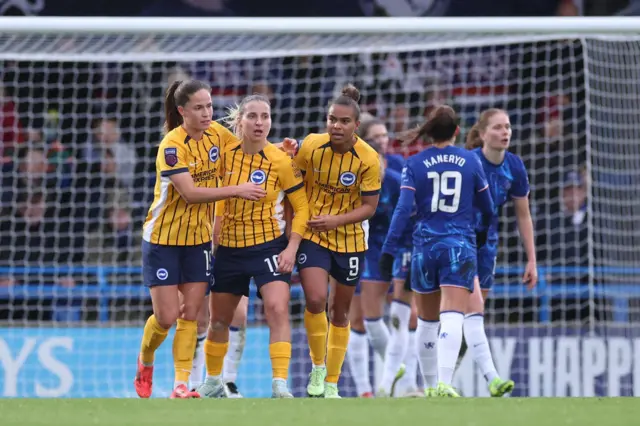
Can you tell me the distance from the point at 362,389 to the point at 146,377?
2.21 meters

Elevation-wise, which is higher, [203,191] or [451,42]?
[451,42]

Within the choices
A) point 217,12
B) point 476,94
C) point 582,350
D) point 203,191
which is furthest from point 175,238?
point 217,12

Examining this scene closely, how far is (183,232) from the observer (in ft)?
23.2

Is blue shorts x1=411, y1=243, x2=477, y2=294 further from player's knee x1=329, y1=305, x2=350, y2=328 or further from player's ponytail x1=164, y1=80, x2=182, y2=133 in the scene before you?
player's ponytail x1=164, y1=80, x2=182, y2=133

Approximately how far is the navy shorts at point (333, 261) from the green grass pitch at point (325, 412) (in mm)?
1092

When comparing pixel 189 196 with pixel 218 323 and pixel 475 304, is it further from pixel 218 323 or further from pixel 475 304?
pixel 475 304

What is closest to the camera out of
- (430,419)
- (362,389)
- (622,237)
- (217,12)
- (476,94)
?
(430,419)

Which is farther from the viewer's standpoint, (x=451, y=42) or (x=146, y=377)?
(x=451, y=42)

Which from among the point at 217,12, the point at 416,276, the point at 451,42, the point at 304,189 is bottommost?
the point at 416,276

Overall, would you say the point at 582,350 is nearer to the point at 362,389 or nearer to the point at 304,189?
the point at 362,389

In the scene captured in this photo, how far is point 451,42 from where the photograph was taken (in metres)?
10.1

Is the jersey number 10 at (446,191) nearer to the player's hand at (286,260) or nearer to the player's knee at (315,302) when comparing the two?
the player's knee at (315,302)

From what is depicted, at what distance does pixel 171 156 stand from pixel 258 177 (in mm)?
519

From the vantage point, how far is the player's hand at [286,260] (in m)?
7.06
